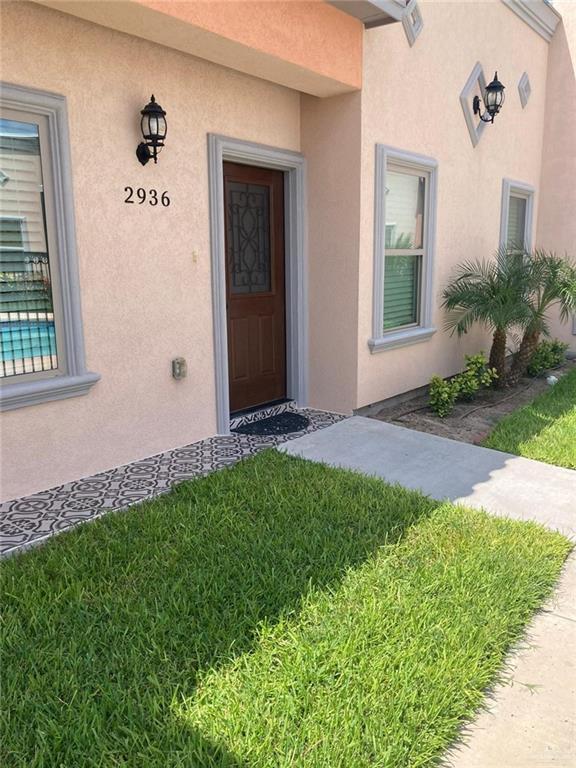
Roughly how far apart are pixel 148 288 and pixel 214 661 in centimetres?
290

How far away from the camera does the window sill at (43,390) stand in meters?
3.73

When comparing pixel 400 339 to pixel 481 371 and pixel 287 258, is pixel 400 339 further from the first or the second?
pixel 287 258

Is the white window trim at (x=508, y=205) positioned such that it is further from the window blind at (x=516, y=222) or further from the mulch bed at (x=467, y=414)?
the mulch bed at (x=467, y=414)

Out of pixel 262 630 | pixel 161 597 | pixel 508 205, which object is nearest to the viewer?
pixel 262 630

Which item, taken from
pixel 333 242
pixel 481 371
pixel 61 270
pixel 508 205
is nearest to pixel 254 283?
pixel 333 242

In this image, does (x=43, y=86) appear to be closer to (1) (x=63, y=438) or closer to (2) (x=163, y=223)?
(2) (x=163, y=223)

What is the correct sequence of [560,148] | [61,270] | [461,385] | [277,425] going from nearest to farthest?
[61,270], [277,425], [461,385], [560,148]

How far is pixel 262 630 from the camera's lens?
259 centimetres

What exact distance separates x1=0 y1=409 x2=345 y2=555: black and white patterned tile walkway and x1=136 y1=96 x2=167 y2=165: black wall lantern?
7.46ft

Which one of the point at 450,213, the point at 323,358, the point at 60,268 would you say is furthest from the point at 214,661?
the point at 450,213

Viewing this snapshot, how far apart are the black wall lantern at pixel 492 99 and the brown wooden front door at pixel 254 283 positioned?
9.46ft

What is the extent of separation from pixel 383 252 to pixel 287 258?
3.17 ft

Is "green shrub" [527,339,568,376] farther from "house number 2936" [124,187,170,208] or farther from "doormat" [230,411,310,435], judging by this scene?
"house number 2936" [124,187,170,208]

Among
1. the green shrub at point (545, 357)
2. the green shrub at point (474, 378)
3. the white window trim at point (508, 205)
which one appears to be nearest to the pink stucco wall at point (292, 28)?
the green shrub at point (474, 378)
